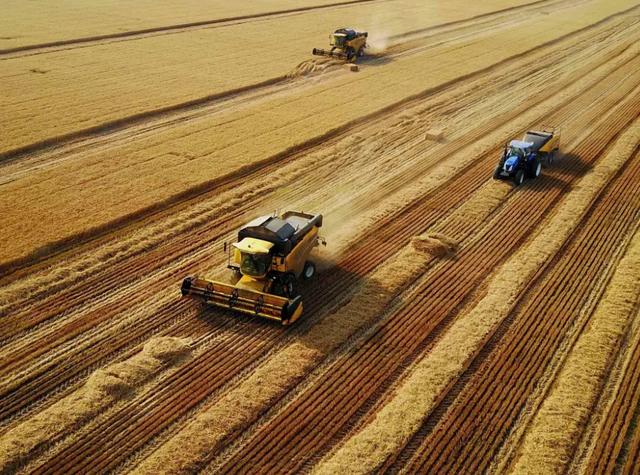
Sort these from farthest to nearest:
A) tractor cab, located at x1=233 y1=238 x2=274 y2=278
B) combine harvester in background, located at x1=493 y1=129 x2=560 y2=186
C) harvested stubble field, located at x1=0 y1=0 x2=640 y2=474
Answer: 1. combine harvester in background, located at x1=493 y1=129 x2=560 y2=186
2. tractor cab, located at x1=233 y1=238 x2=274 y2=278
3. harvested stubble field, located at x1=0 y1=0 x2=640 y2=474

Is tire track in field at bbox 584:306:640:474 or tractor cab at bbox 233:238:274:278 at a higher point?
tractor cab at bbox 233:238:274:278

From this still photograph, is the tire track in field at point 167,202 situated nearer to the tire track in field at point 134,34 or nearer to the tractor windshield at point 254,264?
the tractor windshield at point 254,264

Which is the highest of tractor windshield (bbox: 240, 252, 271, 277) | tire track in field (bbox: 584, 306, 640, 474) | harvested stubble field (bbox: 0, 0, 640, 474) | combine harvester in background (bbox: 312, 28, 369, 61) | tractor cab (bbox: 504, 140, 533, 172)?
combine harvester in background (bbox: 312, 28, 369, 61)

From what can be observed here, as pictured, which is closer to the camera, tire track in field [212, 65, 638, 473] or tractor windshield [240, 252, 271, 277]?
tire track in field [212, 65, 638, 473]

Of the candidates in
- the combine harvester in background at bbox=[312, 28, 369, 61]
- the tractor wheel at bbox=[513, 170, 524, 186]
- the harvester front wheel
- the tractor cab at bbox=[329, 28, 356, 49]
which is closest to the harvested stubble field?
the tractor wheel at bbox=[513, 170, 524, 186]

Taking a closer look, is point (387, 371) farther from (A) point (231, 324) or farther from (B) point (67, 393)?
(B) point (67, 393)

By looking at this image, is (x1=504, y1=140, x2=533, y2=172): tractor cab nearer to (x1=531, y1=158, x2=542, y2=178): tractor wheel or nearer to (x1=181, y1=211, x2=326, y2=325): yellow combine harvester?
(x1=531, y1=158, x2=542, y2=178): tractor wheel

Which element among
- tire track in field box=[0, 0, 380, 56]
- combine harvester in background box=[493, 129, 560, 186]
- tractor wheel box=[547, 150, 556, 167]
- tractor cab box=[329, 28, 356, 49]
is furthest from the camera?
tire track in field box=[0, 0, 380, 56]

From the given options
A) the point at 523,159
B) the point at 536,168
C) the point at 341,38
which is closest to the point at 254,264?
the point at 523,159

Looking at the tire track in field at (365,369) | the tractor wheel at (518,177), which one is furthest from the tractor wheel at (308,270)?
the tractor wheel at (518,177)
